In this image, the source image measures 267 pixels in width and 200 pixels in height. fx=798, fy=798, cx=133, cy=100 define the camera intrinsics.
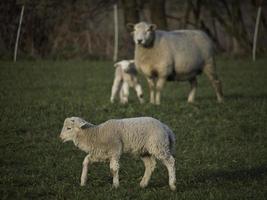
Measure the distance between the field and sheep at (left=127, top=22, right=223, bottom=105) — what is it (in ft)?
1.83

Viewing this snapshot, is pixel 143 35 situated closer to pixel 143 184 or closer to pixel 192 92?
pixel 192 92

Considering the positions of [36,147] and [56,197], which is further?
[36,147]

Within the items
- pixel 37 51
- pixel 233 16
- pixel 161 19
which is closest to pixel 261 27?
pixel 233 16

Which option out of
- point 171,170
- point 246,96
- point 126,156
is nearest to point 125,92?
point 246,96

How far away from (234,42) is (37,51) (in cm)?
814

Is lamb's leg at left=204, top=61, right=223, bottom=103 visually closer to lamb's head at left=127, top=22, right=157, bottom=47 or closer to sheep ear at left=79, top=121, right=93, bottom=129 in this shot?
lamb's head at left=127, top=22, right=157, bottom=47

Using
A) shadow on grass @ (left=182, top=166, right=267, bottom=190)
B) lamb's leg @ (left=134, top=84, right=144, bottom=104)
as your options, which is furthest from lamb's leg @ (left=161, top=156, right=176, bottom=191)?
lamb's leg @ (left=134, top=84, right=144, bottom=104)

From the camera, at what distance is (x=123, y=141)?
8648 mm

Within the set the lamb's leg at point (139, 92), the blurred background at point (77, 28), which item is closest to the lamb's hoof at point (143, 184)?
the lamb's leg at point (139, 92)

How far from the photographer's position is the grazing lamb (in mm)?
8531

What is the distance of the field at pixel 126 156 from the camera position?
852 centimetres

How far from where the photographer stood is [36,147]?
1112cm

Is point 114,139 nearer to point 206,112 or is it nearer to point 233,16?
point 206,112

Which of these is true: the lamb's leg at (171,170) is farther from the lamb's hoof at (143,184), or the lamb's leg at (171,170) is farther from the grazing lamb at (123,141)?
the lamb's hoof at (143,184)
